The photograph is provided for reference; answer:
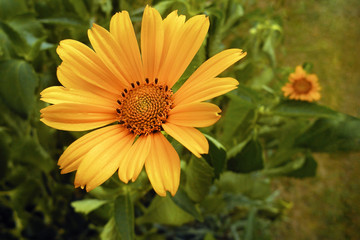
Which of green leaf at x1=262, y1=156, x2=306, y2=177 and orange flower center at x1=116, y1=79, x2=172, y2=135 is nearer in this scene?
orange flower center at x1=116, y1=79, x2=172, y2=135

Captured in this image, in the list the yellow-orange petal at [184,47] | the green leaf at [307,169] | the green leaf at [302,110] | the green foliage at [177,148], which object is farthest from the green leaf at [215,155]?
the green leaf at [307,169]

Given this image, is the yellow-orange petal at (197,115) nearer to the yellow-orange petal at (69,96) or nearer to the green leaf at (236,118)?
the yellow-orange petal at (69,96)

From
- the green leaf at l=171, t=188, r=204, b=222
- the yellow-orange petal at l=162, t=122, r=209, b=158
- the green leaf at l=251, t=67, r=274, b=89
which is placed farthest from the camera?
the green leaf at l=251, t=67, r=274, b=89

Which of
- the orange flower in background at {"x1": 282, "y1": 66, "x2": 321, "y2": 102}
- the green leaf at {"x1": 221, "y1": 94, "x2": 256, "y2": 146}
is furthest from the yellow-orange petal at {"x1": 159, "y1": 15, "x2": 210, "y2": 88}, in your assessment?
the orange flower in background at {"x1": 282, "y1": 66, "x2": 321, "y2": 102}

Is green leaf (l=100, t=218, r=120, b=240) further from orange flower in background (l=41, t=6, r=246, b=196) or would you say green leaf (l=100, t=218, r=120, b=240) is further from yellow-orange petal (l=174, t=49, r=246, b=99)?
yellow-orange petal (l=174, t=49, r=246, b=99)

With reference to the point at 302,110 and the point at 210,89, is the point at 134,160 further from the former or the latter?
the point at 302,110

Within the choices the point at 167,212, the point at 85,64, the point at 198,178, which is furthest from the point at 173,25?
the point at 167,212
